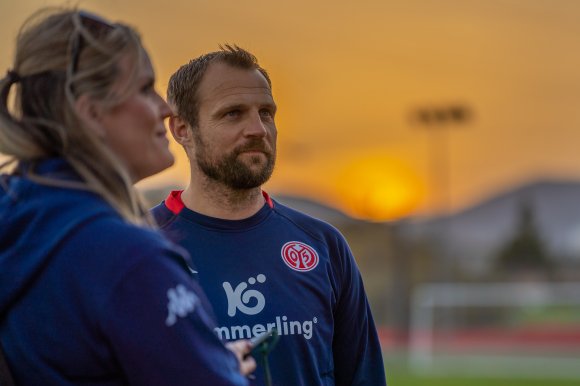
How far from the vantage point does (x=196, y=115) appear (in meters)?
3.80

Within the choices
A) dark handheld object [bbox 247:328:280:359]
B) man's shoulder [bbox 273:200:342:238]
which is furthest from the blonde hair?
man's shoulder [bbox 273:200:342:238]

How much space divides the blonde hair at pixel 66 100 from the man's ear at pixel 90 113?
0.04 ft

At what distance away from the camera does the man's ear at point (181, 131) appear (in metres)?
3.85

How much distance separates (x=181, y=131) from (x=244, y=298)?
74 centimetres

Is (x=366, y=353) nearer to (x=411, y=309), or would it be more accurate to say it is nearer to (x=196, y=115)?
(x=196, y=115)

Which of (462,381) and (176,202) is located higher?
(176,202)

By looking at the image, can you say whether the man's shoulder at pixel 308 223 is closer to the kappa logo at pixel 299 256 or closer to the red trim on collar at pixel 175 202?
the kappa logo at pixel 299 256

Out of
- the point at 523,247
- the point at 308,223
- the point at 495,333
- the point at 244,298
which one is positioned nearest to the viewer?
the point at 244,298

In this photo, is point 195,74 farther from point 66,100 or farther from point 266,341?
point 66,100

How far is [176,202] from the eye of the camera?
3.74 m

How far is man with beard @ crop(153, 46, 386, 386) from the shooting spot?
11.3 feet

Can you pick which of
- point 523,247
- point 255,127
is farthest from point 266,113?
point 523,247

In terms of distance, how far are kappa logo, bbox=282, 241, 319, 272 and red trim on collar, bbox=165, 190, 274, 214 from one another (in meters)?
0.20

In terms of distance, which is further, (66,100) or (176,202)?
(176,202)
